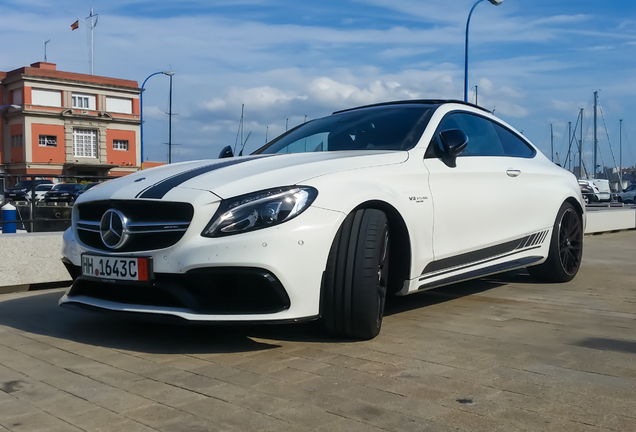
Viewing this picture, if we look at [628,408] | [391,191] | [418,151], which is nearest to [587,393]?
[628,408]

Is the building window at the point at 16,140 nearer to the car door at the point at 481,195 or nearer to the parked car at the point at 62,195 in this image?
the parked car at the point at 62,195

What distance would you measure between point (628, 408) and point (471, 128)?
9.22 ft

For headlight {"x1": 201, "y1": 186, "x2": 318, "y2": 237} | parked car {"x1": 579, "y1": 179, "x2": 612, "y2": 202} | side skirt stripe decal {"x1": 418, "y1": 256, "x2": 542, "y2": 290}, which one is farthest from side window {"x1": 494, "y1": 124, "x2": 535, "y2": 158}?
parked car {"x1": 579, "y1": 179, "x2": 612, "y2": 202}

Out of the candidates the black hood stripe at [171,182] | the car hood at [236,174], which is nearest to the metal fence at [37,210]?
the car hood at [236,174]

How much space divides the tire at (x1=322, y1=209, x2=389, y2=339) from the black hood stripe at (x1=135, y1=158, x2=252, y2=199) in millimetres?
A: 890

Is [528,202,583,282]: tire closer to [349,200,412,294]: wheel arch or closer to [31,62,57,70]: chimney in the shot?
[349,200,412,294]: wheel arch

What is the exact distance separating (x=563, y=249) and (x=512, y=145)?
1.12 metres

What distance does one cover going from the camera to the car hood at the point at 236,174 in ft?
11.2

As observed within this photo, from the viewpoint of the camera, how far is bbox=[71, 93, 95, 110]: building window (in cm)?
5908

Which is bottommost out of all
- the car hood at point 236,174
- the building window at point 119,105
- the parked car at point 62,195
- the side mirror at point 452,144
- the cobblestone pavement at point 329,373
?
the cobblestone pavement at point 329,373

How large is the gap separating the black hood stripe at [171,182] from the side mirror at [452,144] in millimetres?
1409

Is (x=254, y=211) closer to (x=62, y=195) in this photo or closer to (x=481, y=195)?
(x=481, y=195)

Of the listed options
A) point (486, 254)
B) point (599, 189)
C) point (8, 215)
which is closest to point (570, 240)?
point (486, 254)

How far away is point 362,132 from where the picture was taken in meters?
4.62
